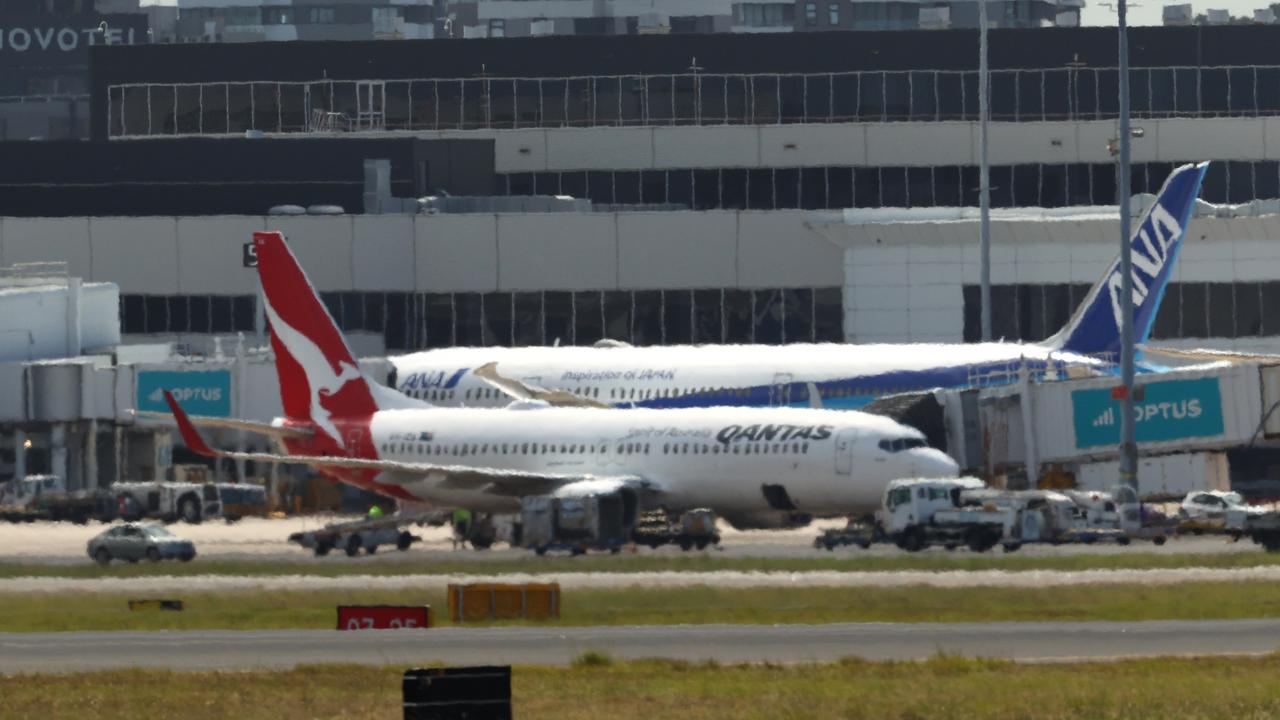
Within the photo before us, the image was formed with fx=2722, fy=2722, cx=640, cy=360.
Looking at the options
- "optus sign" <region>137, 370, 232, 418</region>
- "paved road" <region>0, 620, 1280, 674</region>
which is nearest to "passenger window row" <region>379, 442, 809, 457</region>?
"optus sign" <region>137, 370, 232, 418</region>

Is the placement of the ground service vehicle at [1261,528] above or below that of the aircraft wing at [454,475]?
below

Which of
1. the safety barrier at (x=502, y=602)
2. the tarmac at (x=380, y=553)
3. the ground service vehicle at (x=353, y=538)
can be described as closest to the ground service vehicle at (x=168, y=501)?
the tarmac at (x=380, y=553)

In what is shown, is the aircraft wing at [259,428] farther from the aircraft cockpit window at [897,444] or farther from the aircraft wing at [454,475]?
the aircraft cockpit window at [897,444]

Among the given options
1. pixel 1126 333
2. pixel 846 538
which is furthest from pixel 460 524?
pixel 1126 333

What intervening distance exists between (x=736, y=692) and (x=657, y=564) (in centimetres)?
2999

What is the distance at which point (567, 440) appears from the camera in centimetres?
8244

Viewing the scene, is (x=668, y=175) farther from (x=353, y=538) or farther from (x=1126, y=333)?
(x=353, y=538)

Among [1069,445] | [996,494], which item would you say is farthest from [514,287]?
[996,494]

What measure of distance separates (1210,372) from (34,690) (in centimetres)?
4992

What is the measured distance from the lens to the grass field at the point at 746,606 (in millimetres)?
51656

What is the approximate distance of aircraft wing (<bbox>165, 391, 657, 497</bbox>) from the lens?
80.4 m

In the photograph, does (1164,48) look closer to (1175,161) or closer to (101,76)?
(1175,161)

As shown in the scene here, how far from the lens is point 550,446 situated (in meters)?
82.8

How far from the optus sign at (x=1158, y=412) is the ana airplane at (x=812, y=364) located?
3.93 m
